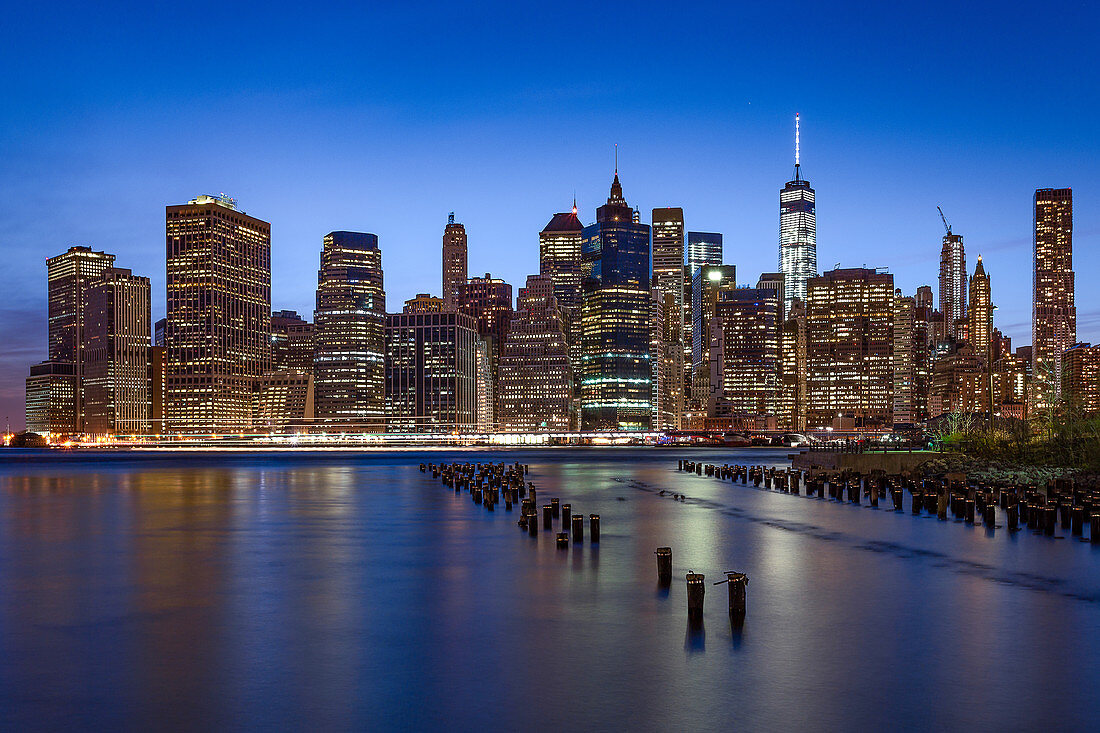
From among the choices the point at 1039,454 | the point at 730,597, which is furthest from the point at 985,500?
the point at 1039,454

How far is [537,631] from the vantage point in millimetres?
21906

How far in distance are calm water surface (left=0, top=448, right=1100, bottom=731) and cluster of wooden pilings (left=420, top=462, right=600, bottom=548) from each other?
1526mm

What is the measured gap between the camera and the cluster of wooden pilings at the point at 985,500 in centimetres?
4047

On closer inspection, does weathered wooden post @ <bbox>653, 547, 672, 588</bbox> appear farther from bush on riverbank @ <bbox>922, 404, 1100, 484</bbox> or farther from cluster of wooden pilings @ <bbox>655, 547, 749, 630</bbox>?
bush on riverbank @ <bbox>922, 404, 1100, 484</bbox>

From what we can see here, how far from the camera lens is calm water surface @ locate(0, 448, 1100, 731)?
15.7m

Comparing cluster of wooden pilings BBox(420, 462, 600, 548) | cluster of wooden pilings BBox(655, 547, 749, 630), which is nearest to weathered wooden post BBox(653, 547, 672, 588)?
cluster of wooden pilings BBox(655, 547, 749, 630)

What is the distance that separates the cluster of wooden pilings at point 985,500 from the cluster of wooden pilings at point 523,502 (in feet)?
59.5

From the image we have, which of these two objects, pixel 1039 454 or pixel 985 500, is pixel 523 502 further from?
pixel 1039 454

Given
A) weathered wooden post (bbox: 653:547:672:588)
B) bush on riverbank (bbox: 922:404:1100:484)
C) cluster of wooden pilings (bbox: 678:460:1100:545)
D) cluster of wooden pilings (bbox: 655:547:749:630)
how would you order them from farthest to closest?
bush on riverbank (bbox: 922:404:1100:484) → cluster of wooden pilings (bbox: 678:460:1100:545) → weathered wooden post (bbox: 653:547:672:588) → cluster of wooden pilings (bbox: 655:547:749:630)

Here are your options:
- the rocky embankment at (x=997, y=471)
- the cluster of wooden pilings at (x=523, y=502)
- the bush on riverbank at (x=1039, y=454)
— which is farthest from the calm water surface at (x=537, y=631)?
the bush on riverbank at (x=1039, y=454)

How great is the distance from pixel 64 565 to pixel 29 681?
1724 centimetres

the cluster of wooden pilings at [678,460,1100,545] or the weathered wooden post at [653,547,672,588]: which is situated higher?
the weathered wooden post at [653,547,672,588]

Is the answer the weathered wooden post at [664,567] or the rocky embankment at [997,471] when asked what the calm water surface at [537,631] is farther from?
the rocky embankment at [997,471]

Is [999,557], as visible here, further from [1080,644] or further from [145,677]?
[145,677]
